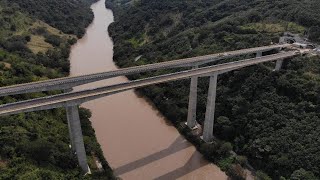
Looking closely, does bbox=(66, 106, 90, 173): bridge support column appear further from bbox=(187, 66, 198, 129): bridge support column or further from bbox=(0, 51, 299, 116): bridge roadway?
bbox=(187, 66, 198, 129): bridge support column

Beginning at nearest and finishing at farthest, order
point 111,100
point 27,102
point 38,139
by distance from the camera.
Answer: point 27,102 → point 38,139 → point 111,100

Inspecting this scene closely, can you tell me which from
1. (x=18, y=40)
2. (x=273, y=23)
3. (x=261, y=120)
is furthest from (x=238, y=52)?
(x=18, y=40)

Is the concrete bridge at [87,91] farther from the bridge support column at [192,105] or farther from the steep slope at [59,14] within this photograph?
the steep slope at [59,14]

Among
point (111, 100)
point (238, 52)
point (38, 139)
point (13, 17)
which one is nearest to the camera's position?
point (38, 139)

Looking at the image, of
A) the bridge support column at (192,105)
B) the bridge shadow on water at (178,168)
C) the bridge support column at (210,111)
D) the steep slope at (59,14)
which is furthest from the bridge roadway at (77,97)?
the steep slope at (59,14)

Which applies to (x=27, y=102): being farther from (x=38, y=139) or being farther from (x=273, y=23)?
(x=273, y=23)

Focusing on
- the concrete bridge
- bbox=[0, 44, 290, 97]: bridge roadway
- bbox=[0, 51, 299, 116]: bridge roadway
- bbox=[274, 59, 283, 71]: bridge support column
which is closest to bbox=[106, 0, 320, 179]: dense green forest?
bbox=[274, 59, 283, 71]: bridge support column
